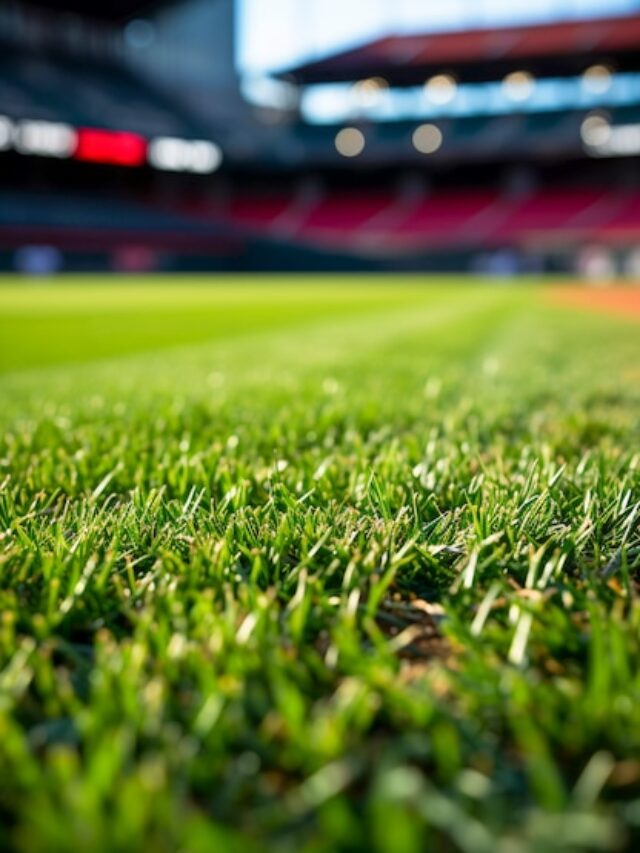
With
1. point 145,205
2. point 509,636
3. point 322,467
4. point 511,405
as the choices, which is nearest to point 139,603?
point 509,636

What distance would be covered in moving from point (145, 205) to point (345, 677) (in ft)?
110

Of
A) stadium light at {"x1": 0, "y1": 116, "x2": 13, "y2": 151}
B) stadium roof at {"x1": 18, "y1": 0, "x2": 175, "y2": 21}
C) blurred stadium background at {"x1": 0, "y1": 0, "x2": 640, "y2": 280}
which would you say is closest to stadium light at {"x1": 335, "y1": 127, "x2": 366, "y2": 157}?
blurred stadium background at {"x1": 0, "y1": 0, "x2": 640, "y2": 280}

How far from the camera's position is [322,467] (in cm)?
150

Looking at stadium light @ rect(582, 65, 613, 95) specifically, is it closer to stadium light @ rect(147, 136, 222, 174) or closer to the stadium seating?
the stadium seating

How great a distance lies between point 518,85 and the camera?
3597 cm

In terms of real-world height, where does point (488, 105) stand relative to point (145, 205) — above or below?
above

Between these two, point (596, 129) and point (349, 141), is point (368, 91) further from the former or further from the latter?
point (596, 129)

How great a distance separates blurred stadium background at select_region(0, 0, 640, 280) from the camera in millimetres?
28750

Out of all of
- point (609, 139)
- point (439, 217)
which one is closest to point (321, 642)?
point (439, 217)

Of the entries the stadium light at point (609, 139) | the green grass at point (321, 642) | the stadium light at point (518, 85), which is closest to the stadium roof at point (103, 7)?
the stadium light at point (518, 85)

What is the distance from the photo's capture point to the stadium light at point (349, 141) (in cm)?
3553

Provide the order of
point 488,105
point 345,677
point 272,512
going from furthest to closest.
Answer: point 488,105
point 272,512
point 345,677

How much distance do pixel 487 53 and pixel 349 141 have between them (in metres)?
7.00

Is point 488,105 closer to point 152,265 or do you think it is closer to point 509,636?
point 152,265
